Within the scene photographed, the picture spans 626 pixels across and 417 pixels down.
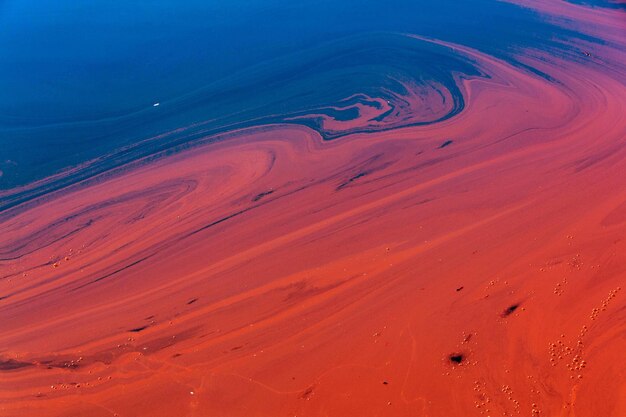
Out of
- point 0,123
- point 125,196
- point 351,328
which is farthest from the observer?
point 0,123

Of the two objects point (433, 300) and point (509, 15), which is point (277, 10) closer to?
point (509, 15)

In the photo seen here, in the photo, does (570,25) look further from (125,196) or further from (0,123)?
(0,123)

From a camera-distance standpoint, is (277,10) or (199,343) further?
(277,10)

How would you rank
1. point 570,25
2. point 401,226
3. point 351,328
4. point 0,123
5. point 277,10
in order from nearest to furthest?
point 351,328 < point 401,226 < point 0,123 < point 570,25 < point 277,10

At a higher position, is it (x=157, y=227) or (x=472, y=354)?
(x=157, y=227)

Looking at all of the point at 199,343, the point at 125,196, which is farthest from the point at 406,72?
the point at 199,343

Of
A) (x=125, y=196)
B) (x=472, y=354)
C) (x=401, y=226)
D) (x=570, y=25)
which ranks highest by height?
(x=570, y=25)
